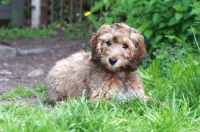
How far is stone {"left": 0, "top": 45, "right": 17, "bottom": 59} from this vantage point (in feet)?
37.4

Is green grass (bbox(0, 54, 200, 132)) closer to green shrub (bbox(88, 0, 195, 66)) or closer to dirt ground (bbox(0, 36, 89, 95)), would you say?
green shrub (bbox(88, 0, 195, 66))

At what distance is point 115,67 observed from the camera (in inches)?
238

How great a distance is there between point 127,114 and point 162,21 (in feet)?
12.3

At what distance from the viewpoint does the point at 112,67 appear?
6059 millimetres

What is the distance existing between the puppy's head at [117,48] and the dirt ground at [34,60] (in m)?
2.13

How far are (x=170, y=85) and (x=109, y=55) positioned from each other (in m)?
1.22

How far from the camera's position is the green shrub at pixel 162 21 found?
877 centimetres

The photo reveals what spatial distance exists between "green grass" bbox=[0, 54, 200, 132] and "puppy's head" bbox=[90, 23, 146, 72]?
1.41ft

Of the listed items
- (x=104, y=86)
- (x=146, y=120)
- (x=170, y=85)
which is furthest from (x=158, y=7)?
(x=146, y=120)

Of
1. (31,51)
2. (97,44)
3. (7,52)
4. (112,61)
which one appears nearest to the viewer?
(112,61)

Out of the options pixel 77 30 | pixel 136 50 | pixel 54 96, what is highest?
pixel 136 50

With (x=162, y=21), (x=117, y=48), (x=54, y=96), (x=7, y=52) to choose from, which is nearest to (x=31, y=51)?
(x=7, y=52)

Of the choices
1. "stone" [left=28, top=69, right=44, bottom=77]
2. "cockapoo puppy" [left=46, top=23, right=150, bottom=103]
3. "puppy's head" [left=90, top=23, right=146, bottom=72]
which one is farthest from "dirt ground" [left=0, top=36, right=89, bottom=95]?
"puppy's head" [left=90, top=23, right=146, bottom=72]

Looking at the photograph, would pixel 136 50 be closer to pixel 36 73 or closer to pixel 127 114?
pixel 127 114
